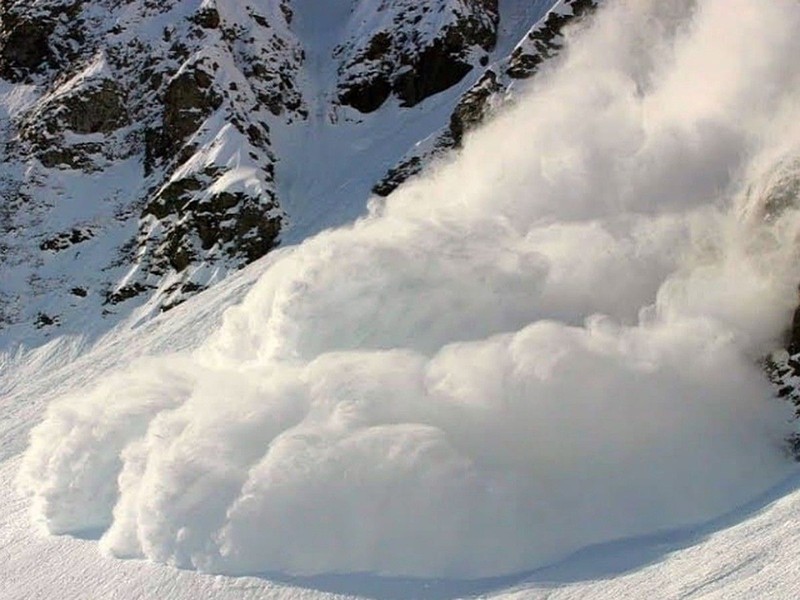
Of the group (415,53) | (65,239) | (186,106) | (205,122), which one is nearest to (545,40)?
(415,53)

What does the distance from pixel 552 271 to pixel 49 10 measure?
45433 millimetres

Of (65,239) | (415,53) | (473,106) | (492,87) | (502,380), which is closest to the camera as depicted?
(502,380)

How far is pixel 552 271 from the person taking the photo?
26.4m

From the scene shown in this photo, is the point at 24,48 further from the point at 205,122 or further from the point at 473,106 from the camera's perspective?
the point at 473,106

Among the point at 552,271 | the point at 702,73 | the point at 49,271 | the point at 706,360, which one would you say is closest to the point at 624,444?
the point at 706,360

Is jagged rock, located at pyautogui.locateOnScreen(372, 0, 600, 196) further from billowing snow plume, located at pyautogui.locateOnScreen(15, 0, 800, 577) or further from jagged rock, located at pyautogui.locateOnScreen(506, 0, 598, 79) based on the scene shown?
billowing snow plume, located at pyautogui.locateOnScreen(15, 0, 800, 577)

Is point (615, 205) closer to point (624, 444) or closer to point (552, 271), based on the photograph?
point (552, 271)

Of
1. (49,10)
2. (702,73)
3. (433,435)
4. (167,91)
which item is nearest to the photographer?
(433,435)

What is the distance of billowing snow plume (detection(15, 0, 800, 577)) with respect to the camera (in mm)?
19984

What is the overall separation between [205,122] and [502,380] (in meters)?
30.9

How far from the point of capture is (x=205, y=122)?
48125 millimetres

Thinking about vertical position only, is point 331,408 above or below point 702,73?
below

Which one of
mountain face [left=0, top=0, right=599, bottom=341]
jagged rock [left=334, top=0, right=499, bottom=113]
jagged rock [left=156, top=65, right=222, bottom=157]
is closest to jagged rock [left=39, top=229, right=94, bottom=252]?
mountain face [left=0, top=0, right=599, bottom=341]

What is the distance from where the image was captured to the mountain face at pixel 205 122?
43.0 meters
